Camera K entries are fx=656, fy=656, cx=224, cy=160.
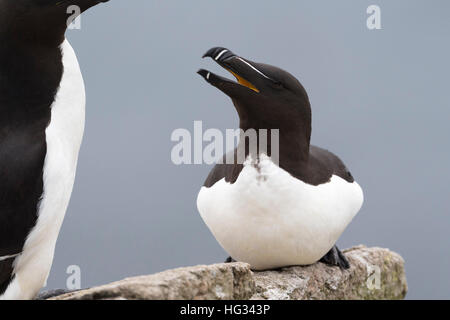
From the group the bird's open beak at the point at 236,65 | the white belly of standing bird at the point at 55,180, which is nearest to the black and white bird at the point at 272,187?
the bird's open beak at the point at 236,65

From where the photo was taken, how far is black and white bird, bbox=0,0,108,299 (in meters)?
3.11

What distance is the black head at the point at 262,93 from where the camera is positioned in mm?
4191

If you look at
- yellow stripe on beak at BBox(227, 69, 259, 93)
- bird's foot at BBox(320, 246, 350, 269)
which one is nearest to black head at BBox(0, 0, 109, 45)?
yellow stripe on beak at BBox(227, 69, 259, 93)

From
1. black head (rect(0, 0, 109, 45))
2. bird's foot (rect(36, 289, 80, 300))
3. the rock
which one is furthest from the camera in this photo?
bird's foot (rect(36, 289, 80, 300))

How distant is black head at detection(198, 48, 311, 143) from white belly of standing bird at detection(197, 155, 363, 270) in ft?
0.87

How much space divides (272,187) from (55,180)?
1537 millimetres

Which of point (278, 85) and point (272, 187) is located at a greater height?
point (278, 85)

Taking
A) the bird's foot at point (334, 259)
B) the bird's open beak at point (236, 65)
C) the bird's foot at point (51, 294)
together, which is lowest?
the bird's foot at point (334, 259)

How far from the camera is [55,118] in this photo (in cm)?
329

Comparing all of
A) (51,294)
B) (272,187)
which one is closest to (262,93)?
(272,187)

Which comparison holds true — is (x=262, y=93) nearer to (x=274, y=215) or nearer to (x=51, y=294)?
(x=274, y=215)

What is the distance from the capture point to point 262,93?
166 inches

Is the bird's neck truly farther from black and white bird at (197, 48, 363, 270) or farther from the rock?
the rock

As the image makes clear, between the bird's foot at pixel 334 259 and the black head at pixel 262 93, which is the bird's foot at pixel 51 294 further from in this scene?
the bird's foot at pixel 334 259
